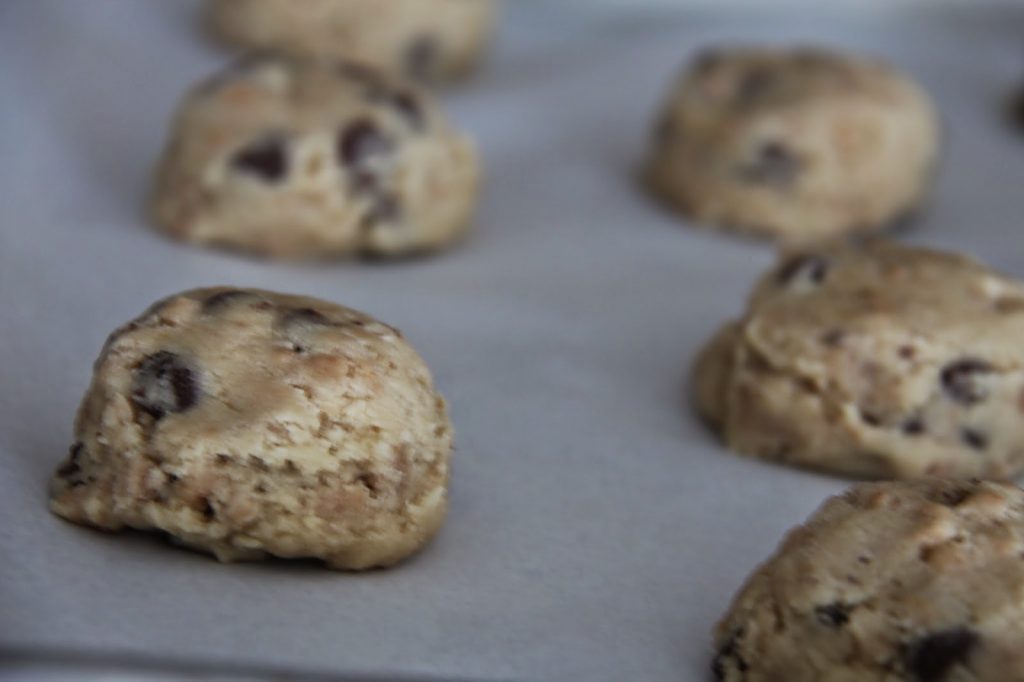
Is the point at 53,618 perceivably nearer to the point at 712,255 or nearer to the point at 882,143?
the point at 712,255

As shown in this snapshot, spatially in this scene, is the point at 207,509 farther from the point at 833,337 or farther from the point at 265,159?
the point at 265,159

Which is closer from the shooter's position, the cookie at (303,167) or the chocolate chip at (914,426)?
the chocolate chip at (914,426)

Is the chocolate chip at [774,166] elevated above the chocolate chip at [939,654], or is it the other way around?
the chocolate chip at [774,166]

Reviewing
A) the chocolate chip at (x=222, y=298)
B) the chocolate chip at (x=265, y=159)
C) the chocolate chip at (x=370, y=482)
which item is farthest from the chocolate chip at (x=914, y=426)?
the chocolate chip at (x=265, y=159)

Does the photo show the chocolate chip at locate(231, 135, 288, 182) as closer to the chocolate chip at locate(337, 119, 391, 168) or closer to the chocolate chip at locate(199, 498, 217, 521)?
the chocolate chip at locate(337, 119, 391, 168)

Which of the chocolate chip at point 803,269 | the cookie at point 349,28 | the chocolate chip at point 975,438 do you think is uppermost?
the cookie at point 349,28

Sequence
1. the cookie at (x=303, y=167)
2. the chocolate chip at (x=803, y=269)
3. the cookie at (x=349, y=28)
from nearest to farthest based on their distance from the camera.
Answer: the chocolate chip at (x=803, y=269) → the cookie at (x=303, y=167) → the cookie at (x=349, y=28)

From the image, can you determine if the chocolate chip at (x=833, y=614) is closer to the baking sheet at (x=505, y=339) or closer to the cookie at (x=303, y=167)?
the baking sheet at (x=505, y=339)
